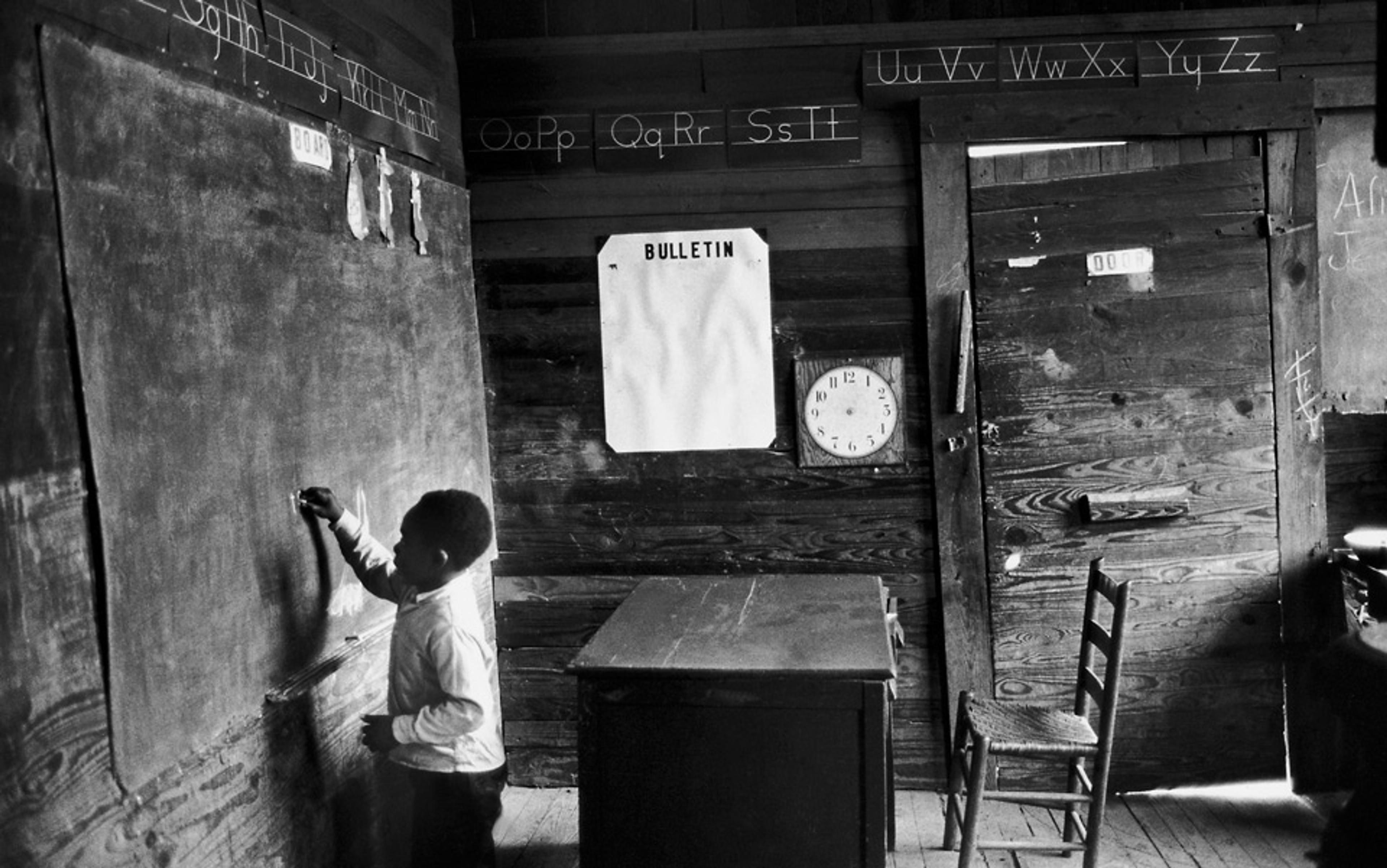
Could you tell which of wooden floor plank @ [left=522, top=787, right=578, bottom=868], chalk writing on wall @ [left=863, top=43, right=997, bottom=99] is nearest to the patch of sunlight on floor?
wooden floor plank @ [left=522, top=787, right=578, bottom=868]

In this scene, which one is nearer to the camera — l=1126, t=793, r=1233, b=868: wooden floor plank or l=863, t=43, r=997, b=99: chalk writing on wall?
l=1126, t=793, r=1233, b=868: wooden floor plank

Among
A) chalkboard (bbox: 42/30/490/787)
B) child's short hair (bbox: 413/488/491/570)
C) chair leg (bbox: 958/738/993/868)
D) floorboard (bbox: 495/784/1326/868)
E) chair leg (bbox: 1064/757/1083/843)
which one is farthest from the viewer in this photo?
floorboard (bbox: 495/784/1326/868)

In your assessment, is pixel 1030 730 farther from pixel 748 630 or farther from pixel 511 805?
pixel 511 805

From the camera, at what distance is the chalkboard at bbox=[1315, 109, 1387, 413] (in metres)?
3.94

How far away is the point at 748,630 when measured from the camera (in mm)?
2996

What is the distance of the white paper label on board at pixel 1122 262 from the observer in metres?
3.96

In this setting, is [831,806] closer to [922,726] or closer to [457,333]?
[922,726]

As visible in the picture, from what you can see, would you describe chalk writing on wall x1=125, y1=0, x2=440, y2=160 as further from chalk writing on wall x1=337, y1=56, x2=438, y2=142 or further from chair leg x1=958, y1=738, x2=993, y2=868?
chair leg x1=958, y1=738, x2=993, y2=868

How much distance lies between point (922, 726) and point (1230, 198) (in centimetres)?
216

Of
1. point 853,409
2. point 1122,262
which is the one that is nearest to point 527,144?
point 853,409

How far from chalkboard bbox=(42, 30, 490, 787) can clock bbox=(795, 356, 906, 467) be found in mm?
1475

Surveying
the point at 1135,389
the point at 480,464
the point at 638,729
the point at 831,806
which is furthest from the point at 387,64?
the point at 1135,389

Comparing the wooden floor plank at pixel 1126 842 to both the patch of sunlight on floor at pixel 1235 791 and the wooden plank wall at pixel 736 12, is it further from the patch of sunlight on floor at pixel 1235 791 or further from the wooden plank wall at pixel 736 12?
the wooden plank wall at pixel 736 12

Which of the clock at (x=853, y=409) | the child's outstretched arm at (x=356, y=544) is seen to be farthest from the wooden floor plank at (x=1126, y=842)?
the child's outstretched arm at (x=356, y=544)
